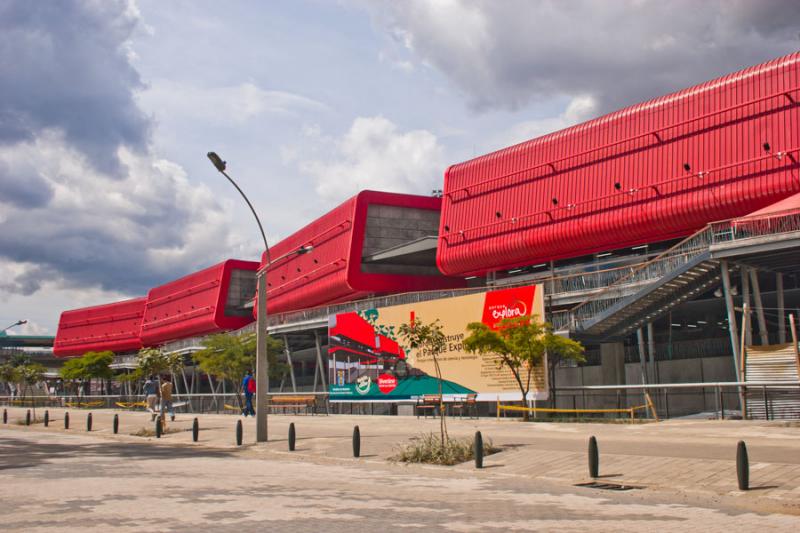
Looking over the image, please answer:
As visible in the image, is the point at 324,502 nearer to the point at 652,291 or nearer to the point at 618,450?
the point at 618,450

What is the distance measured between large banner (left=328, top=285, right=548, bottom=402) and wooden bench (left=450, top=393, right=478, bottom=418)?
0.75 meters

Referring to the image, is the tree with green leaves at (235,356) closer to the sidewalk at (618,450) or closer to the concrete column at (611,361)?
the sidewalk at (618,450)

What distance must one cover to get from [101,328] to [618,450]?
120708 mm

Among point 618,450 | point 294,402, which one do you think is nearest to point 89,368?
point 294,402

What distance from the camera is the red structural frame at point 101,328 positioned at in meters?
121

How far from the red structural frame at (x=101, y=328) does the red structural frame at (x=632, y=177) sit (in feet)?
254

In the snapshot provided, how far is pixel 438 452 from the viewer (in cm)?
1950

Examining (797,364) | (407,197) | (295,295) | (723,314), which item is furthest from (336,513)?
(295,295)

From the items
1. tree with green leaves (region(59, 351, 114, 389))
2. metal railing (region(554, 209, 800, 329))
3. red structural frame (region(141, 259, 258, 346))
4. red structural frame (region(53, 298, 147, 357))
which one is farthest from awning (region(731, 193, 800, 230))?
red structural frame (region(53, 298, 147, 357))

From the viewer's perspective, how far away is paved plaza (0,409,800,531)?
11.0 meters

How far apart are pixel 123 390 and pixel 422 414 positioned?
96294 mm

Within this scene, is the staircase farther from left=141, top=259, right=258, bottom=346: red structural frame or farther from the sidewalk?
left=141, top=259, right=258, bottom=346: red structural frame

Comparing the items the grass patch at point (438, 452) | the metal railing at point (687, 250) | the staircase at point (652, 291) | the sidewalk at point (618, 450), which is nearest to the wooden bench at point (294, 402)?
the sidewalk at point (618, 450)

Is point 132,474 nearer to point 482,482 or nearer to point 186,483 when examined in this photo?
point 186,483
